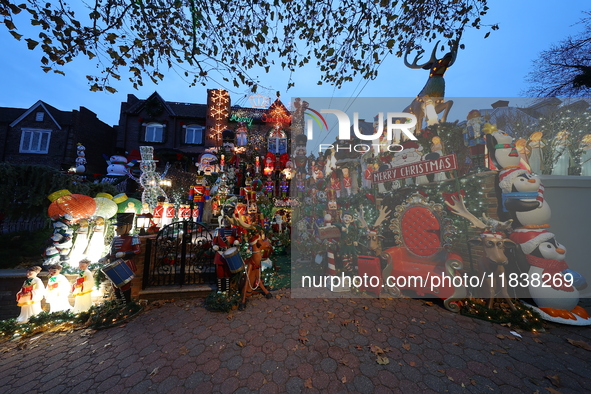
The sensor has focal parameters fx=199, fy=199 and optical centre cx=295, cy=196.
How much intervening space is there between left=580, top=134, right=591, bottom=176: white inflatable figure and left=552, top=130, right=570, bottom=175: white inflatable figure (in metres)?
0.61

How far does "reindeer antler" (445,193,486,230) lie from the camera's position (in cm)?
476

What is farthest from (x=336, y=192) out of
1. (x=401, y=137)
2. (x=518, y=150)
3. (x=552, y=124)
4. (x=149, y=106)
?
(x=149, y=106)

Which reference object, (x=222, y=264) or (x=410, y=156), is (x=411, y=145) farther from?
(x=222, y=264)

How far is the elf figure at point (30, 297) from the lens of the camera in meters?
4.21

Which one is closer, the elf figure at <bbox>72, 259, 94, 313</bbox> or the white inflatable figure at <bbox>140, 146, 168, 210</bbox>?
the elf figure at <bbox>72, 259, 94, 313</bbox>

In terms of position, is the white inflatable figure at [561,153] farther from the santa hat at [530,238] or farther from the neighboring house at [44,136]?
the neighboring house at [44,136]

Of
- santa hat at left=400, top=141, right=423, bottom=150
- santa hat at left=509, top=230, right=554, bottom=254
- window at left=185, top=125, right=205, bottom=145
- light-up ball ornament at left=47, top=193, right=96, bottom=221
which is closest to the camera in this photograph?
santa hat at left=509, top=230, right=554, bottom=254

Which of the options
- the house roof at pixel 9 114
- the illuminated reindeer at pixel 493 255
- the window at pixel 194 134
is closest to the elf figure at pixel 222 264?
the illuminated reindeer at pixel 493 255

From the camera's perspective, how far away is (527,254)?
4.41m

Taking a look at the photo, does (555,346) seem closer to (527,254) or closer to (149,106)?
(527,254)

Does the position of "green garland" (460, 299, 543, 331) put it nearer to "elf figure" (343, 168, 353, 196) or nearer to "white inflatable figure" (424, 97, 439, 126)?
"white inflatable figure" (424, 97, 439, 126)

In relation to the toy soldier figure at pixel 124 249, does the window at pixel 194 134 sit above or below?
above

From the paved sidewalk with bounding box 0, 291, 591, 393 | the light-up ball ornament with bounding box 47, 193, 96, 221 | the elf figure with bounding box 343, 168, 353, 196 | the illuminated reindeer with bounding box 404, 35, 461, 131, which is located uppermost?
the illuminated reindeer with bounding box 404, 35, 461, 131

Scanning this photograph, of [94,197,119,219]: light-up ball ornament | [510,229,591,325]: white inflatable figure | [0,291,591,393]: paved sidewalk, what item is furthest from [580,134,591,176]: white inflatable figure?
[94,197,119,219]: light-up ball ornament
